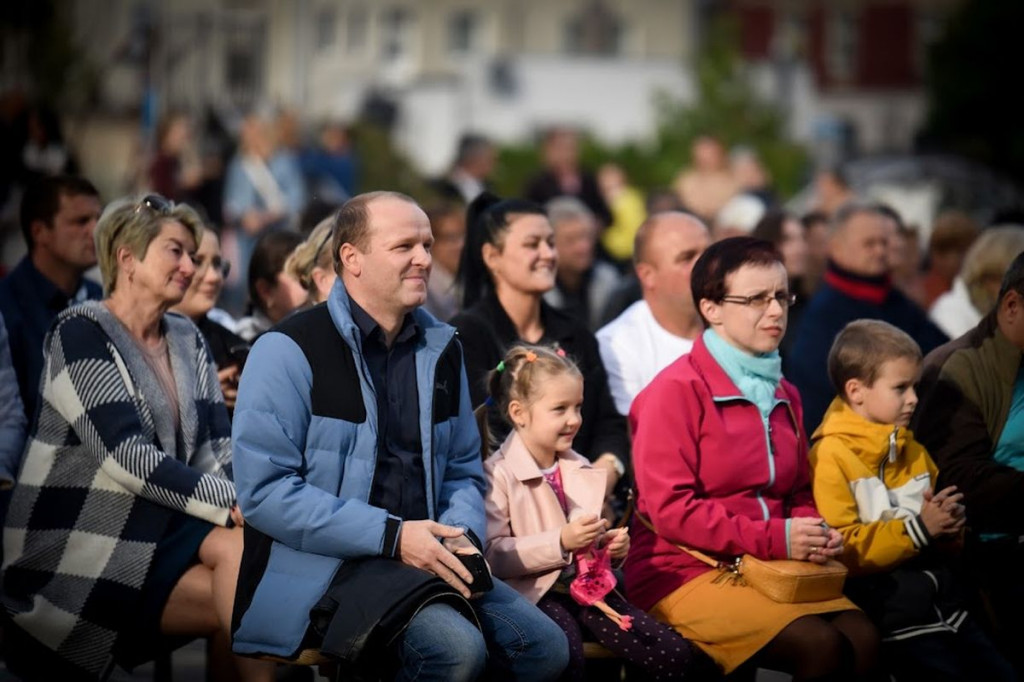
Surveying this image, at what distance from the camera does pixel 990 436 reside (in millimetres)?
6547

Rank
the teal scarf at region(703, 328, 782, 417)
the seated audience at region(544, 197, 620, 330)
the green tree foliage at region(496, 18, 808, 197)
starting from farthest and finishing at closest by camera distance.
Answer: the green tree foliage at region(496, 18, 808, 197)
the seated audience at region(544, 197, 620, 330)
the teal scarf at region(703, 328, 782, 417)

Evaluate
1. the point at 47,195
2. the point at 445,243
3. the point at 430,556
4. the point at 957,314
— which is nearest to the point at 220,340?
the point at 47,195

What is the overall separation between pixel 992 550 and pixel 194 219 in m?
3.40

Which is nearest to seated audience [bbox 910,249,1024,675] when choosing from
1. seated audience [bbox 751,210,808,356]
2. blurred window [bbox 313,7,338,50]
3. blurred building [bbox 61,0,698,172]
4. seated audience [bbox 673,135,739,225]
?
seated audience [bbox 751,210,808,356]

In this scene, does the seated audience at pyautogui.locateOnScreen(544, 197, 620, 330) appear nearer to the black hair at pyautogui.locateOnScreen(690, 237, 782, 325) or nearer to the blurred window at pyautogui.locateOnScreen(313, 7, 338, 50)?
the black hair at pyautogui.locateOnScreen(690, 237, 782, 325)

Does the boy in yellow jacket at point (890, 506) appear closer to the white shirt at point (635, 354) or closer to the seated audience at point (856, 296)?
the white shirt at point (635, 354)

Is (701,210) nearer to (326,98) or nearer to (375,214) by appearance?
(375,214)

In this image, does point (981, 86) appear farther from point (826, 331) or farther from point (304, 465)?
point (304, 465)

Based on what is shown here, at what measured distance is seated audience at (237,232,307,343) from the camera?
7.26 m

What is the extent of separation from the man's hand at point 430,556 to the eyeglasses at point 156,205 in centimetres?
174

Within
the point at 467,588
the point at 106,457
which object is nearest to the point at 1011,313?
the point at 467,588

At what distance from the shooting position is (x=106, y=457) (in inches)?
227

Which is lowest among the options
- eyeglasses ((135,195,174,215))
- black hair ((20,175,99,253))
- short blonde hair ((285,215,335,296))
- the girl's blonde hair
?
the girl's blonde hair

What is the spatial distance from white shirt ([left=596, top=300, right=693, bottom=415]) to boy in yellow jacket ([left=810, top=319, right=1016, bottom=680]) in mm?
1155
